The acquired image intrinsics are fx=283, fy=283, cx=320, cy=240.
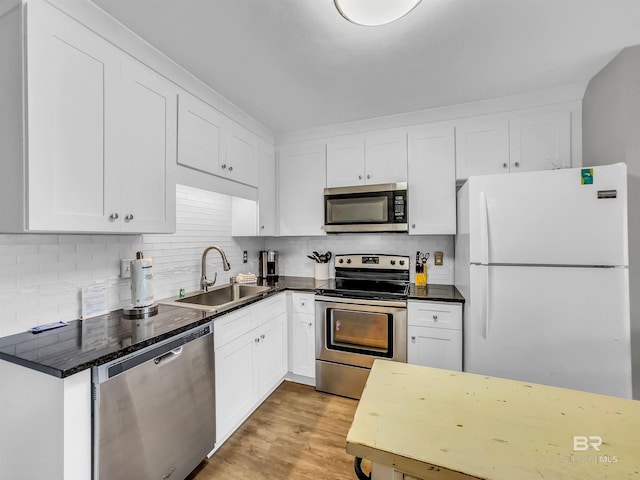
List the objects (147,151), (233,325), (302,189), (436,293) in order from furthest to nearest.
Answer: (302,189)
(436,293)
(233,325)
(147,151)

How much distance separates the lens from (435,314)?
7.19 ft

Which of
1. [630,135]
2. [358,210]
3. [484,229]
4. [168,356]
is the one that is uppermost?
[630,135]

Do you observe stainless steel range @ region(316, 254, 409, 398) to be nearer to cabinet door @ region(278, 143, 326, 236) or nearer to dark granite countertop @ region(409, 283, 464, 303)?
dark granite countertop @ region(409, 283, 464, 303)

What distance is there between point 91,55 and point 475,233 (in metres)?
2.31

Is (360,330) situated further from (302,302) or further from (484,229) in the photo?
(484,229)

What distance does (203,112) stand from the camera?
2.01m

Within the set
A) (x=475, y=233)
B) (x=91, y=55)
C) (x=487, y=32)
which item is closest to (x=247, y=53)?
(x=91, y=55)

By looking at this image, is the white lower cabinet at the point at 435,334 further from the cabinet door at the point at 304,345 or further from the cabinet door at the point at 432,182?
the cabinet door at the point at 304,345

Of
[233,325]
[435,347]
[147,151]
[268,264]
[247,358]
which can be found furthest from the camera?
[268,264]

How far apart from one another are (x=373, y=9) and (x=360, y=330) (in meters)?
2.13

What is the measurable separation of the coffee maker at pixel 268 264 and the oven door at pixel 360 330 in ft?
2.88

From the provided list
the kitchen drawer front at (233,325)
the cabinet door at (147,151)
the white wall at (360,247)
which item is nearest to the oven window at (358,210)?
the white wall at (360,247)

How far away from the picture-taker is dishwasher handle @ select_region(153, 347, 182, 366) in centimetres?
137

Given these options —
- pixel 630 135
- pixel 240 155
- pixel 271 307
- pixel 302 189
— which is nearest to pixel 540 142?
pixel 630 135
